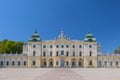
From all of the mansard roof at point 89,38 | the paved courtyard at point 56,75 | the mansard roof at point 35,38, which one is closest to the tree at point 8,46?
the mansard roof at point 35,38

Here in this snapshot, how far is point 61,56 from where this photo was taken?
8206 cm

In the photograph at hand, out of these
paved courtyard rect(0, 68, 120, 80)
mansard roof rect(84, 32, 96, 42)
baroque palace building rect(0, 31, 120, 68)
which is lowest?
paved courtyard rect(0, 68, 120, 80)

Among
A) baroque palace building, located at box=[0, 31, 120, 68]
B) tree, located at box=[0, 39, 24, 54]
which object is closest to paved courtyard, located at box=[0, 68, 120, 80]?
baroque palace building, located at box=[0, 31, 120, 68]

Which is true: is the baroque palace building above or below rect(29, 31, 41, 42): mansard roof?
below

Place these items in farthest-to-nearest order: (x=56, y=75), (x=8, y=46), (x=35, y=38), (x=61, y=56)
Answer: (x=8, y=46) → (x=35, y=38) → (x=61, y=56) → (x=56, y=75)

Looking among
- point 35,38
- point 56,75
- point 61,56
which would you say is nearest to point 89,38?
point 61,56

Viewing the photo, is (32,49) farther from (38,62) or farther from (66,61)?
(66,61)

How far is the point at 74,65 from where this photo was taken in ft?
269

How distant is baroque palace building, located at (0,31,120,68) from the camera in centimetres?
8055

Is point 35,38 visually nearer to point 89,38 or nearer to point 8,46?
point 8,46

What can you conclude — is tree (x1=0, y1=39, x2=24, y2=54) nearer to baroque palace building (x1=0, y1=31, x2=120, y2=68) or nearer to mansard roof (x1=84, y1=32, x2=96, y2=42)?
baroque palace building (x1=0, y1=31, x2=120, y2=68)

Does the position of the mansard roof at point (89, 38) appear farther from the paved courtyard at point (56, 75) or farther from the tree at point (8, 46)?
the paved courtyard at point (56, 75)

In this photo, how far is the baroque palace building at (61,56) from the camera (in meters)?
80.6

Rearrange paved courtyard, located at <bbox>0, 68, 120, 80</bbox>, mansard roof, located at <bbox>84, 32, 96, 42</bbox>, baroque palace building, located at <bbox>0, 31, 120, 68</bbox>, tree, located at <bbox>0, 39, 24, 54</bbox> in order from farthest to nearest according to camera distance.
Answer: tree, located at <bbox>0, 39, 24, 54</bbox>, mansard roof, located at <bbox>84, 32, 96, 42</bbox>, baroque palace building, located at <bbox>0, 31, 120, 68</bbox>, paved courtyard, located at <bbox>0, 68, 120, 80</bbox>
